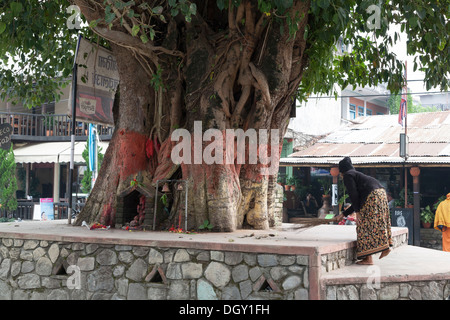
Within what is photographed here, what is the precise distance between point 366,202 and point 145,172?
4.14 metres

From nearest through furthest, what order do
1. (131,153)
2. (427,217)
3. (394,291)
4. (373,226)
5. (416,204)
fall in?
(394,291) < (373,226) < (131,153) < (416,204) < (427,217)

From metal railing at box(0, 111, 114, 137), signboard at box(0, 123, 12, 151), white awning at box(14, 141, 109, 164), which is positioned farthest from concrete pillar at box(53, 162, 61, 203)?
signboard at box(0, 123, 12, 151)

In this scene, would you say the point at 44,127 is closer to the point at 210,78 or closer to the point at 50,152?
the point at 50,152

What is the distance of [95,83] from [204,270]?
16.6ft

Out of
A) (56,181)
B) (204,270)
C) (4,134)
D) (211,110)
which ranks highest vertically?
(211,110)

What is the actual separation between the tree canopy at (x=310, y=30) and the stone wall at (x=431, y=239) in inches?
305

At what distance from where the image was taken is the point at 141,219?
9.07m

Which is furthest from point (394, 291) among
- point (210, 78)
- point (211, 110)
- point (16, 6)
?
point (16, 6)

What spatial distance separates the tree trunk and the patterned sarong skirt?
6.99 feet

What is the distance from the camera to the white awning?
2114 cm

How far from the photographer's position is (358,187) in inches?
283

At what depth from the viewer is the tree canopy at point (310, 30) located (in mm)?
7066

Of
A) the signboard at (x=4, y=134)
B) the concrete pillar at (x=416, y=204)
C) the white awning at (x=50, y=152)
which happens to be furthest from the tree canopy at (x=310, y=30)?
the white awning at (x=50, y=152)
